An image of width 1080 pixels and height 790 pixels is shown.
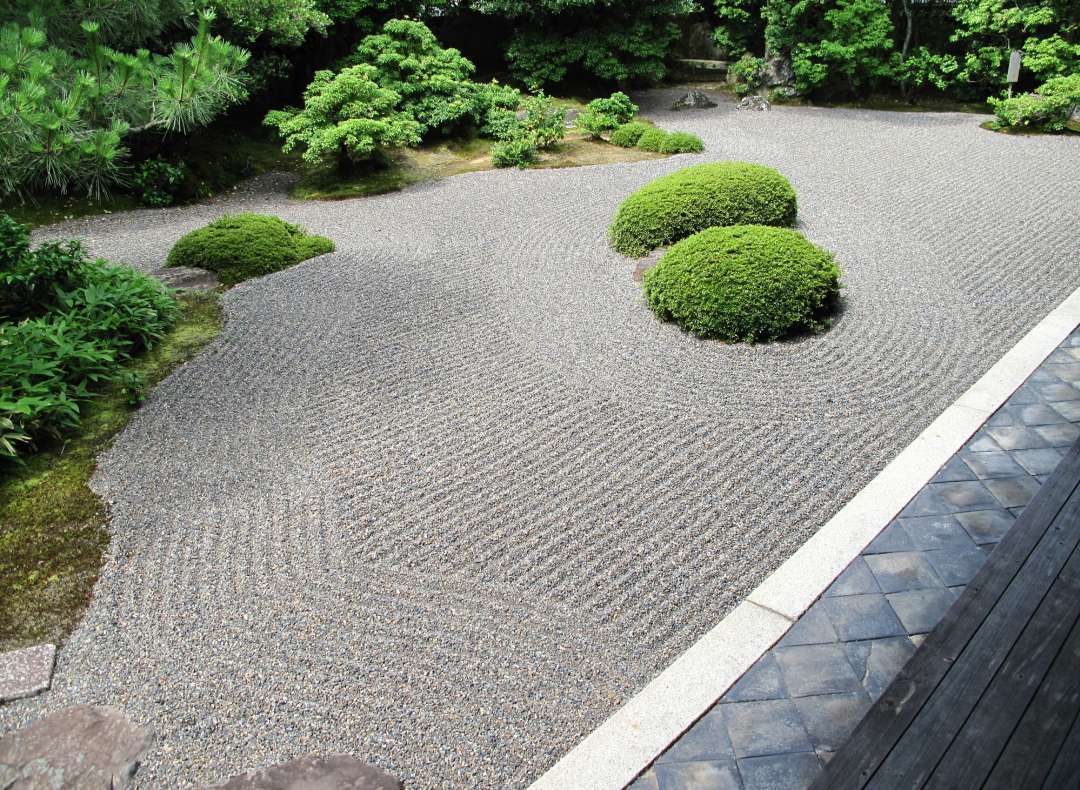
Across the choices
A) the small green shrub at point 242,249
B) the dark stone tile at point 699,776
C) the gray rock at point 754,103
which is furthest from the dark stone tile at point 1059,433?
the gray rock at point 754,103

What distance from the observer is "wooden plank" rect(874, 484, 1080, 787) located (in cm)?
247

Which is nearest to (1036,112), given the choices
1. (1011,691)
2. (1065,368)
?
(1065,368)

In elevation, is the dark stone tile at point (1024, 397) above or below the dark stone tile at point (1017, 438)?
below

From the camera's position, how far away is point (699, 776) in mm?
2664

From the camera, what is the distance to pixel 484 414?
16.8ft

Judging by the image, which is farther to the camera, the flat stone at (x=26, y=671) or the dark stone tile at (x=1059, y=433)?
Answer: the dark stone tile at (x=1059, y=433)

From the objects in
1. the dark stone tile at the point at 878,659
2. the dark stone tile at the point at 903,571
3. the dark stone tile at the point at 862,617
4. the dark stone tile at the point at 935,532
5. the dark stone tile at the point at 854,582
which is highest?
the dark stone tile at the point at 878,659

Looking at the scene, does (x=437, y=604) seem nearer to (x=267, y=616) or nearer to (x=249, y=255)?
(x=267, y=616)

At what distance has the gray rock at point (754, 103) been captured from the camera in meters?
15.9

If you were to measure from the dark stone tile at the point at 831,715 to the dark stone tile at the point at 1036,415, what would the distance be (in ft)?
9.11

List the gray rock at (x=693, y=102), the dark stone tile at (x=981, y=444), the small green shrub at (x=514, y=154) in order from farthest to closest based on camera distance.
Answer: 1. the gray rock at (x=693, y=102)
2. the small green shrub at (x=514, y=154)
3. the dark stone tile at (x=981, y=444)

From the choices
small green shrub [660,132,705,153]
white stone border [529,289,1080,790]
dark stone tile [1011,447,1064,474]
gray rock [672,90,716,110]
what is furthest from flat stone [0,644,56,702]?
gray rock [672,90,716,110]

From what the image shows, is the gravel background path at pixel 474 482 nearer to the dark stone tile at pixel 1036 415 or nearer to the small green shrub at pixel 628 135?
the dark stone tile at pixel 1036 415

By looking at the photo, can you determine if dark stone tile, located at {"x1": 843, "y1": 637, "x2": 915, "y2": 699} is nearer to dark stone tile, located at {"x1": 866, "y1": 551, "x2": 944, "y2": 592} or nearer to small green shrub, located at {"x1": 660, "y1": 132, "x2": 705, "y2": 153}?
dark stone tile, located at {"x1": 866, "y1": 551, "x2": 944, "y2": 592}
